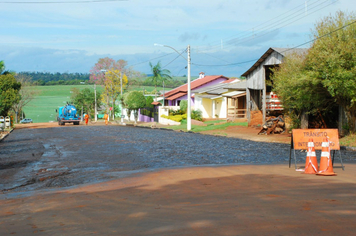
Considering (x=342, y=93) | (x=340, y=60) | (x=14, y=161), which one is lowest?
(x=14, y=161)

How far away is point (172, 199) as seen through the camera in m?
8.21

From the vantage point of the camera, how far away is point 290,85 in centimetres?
2411

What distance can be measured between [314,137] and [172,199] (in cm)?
556

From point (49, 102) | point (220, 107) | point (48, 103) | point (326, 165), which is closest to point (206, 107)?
point (220, 107)

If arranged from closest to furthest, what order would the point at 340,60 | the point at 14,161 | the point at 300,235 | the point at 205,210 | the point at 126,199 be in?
the point at 300,235, the point at 205,210, the point at 126,199, the point at 14,161, the point at 340,60

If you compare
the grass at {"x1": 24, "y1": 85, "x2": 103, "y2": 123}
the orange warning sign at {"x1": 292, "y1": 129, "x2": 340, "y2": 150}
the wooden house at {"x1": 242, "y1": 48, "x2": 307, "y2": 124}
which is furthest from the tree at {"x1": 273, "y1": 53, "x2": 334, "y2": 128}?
the grass at {"x1": 24, "y1": 85, "x2": 103, "y2": 123}

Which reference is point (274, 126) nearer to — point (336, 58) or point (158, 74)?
point (336, 58)

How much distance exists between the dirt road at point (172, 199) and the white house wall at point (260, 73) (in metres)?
19.6

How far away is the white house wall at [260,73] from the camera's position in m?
33.7

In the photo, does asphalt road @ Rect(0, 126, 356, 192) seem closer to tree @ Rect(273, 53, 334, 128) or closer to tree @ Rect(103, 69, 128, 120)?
tree @ Rect(273, 53, 334, 128)

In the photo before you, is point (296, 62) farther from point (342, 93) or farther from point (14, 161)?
point (14, 161)

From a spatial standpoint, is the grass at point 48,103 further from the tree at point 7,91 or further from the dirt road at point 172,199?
the dirt road at point 172,199

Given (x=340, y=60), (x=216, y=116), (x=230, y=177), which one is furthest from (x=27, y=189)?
(x=216, y=116)

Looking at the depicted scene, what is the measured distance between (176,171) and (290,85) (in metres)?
13.7
